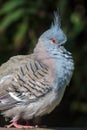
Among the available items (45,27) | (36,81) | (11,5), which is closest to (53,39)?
(36,81)

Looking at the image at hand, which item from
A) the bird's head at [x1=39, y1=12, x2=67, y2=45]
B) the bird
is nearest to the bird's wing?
the bird

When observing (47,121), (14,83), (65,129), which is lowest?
(65,129)

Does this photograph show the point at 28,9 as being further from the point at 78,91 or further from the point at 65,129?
the point at 65,129

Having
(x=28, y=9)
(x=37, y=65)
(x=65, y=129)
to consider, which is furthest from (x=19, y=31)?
(x=65, y=129)

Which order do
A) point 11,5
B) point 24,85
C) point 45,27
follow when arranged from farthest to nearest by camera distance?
point 45,27
point 11,5
point 24,85

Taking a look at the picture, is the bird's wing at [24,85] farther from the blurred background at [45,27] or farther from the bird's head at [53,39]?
the blurred background at [45,27]

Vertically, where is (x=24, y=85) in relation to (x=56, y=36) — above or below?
below

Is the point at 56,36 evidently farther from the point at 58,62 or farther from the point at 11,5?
the point at 11,5
